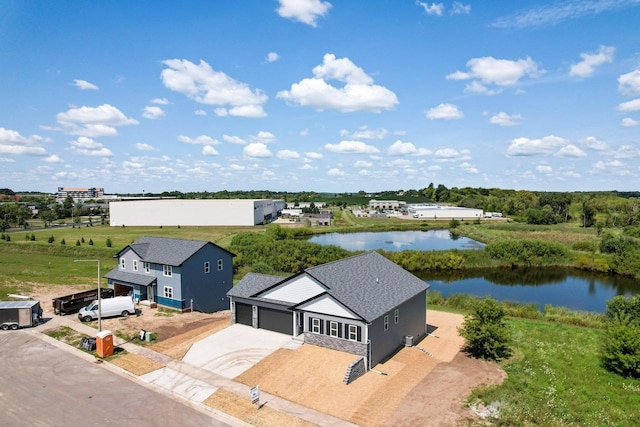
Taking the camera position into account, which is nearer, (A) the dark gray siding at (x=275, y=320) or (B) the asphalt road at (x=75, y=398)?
(B) the asphalt road at (x=75, y=398)

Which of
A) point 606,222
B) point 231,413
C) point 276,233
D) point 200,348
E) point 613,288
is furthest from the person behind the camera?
point 606,222

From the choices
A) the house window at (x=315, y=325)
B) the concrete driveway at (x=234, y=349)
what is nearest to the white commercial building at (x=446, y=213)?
the concrete driveway at (x=234, y=349)

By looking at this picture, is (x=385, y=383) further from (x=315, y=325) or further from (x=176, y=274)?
(x=176, y=274)

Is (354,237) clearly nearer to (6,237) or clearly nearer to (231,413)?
(6,237)

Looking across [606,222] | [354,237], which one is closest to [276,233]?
[354,237]

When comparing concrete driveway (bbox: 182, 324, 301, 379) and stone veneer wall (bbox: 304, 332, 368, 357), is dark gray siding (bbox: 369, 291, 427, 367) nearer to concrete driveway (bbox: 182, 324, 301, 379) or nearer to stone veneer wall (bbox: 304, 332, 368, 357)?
stone veneer wall (bbox: 304, 332, 368, 357)

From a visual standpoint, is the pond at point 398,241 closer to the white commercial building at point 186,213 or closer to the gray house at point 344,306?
the white commercial building at point 186,213
